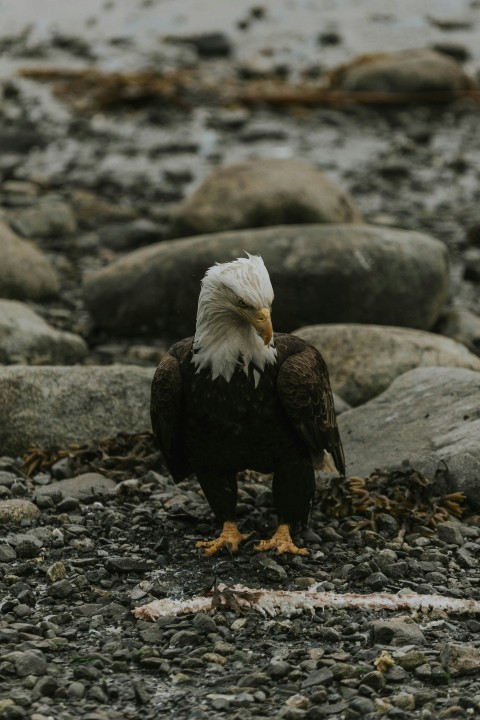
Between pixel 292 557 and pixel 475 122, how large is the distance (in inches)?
572

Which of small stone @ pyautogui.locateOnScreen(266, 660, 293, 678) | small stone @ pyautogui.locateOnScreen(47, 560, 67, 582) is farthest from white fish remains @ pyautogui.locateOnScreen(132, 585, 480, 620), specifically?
small stone @ pyautogui.locateOnScreen(266, 660, 293, 678)

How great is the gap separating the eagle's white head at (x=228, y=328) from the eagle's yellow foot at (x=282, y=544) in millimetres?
904

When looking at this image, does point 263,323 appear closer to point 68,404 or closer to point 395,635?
point 395,635

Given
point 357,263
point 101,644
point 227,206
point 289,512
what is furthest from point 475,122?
point 101,644

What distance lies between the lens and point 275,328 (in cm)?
1045

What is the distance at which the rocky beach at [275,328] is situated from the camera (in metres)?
5.02

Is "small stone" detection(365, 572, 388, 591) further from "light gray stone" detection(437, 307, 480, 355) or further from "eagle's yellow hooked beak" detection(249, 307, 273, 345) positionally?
"light gray stone" detection(437, 307, 480, 355)

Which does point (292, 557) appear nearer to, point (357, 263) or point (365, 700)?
point (365, 700)

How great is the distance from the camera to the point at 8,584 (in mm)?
5734

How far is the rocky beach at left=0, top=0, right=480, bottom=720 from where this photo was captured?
502cm

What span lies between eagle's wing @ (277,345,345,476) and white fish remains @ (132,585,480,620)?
2.53ft

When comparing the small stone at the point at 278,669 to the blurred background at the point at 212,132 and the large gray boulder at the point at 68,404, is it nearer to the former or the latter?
the large gray boulder at the point at 68,404

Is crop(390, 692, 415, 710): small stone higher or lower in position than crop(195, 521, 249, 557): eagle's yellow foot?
higher

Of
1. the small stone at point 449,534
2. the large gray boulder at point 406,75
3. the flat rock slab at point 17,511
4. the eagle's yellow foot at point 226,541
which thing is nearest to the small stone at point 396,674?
the eagle's yellow foot at point 226,541
